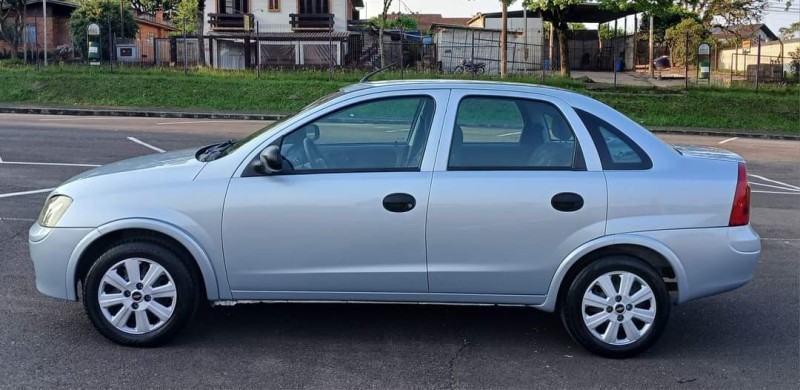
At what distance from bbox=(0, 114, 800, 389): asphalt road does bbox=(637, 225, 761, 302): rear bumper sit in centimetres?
48

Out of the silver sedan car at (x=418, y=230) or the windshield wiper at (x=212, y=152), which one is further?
the windshield wiper at (x=212, y=152)

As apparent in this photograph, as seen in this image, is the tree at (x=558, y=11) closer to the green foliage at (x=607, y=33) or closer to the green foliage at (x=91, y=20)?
the green foliage at (x=607, y=33)

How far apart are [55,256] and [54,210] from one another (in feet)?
0.97

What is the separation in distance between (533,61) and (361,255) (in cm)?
3982

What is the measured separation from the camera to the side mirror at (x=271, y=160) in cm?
479

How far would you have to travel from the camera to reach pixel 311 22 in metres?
40.5

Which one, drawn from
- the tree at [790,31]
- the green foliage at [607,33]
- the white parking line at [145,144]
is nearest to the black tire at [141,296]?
the white parking line at [145,144]

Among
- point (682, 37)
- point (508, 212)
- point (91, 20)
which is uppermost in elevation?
point (91, 20)

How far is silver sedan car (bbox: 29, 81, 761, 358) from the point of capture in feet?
15.8

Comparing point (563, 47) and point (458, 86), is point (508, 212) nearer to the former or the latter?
point (458, 86)

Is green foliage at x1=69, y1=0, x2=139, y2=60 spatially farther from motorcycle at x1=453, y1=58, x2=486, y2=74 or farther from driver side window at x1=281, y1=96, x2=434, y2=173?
driver side window at x1=281, y1=96, x2=434, y2=173

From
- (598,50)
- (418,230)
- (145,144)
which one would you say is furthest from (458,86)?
(598,50)

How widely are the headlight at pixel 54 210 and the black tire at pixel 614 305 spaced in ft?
10.1

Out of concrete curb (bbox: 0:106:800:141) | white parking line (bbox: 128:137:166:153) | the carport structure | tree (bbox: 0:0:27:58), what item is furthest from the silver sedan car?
the carport structure
